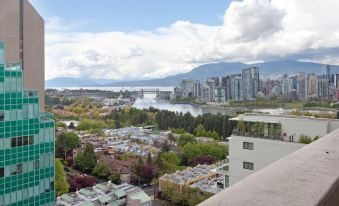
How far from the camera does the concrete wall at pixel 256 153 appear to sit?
288 cm

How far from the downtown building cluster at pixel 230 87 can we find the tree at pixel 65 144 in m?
23.2

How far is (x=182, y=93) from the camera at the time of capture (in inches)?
1651

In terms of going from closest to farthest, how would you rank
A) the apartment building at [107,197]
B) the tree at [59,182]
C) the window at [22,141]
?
the window at [22,141], the apartment building at [107,197], the tree at [59,182]

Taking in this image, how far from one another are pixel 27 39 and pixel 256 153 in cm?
428

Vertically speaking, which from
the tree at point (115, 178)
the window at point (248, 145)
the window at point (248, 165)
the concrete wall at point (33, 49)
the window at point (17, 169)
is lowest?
the tree at point (115, 178)

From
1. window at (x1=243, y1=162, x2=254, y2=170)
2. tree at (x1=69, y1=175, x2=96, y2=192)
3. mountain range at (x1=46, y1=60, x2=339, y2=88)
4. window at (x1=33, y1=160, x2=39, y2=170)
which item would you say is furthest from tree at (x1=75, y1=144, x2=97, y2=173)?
mountain range at (x1=46, y1=60, x2=339, y2=88)

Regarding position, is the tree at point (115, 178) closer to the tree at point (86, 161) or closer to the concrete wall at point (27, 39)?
the tree at point (86, 161)

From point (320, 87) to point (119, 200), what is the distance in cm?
2529

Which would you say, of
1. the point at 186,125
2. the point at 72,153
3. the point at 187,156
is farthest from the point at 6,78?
the point at 186,125

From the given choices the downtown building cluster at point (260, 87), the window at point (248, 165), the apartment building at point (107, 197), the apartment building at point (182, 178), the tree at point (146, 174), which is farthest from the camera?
the downtown building cluster at point (260, 87)

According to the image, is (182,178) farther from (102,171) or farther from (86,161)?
(86,161)

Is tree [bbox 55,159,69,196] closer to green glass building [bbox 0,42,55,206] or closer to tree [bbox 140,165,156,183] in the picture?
tree [bbox 140,165,156,183]

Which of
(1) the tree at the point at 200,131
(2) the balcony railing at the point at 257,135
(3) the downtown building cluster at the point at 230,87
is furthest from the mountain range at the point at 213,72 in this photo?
(2) the balcony railing at the point at 257,135

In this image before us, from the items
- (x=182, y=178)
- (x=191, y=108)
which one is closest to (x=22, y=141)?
(x=182, y=178)
